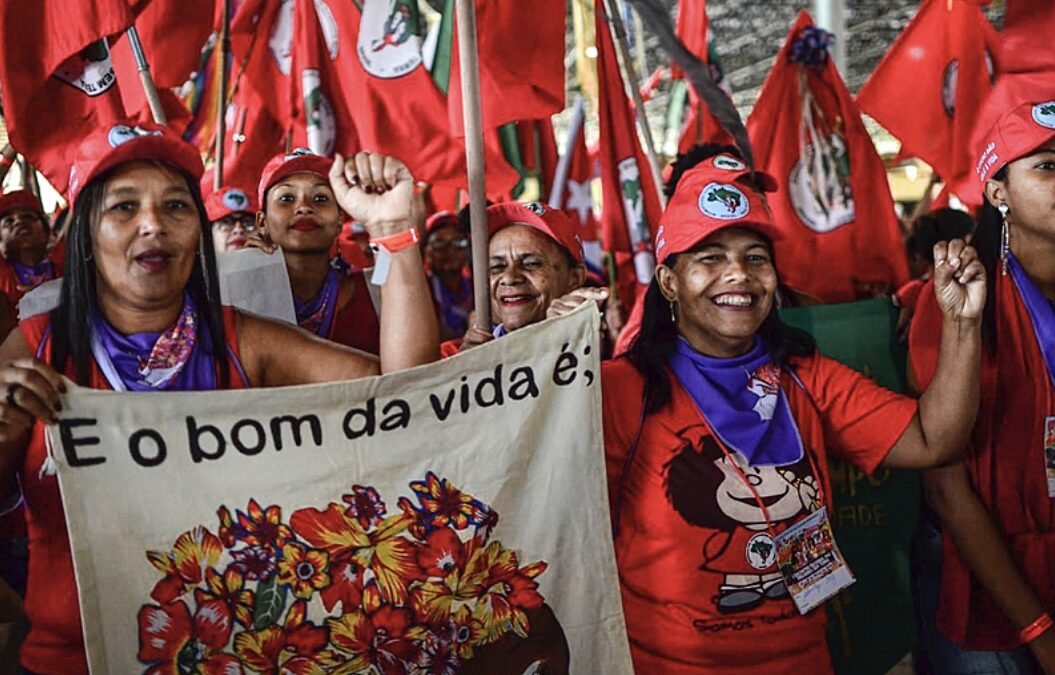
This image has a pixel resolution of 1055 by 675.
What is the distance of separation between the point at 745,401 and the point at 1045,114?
96cm

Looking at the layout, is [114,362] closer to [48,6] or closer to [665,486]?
[665,486]

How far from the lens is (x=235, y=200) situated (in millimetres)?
3568

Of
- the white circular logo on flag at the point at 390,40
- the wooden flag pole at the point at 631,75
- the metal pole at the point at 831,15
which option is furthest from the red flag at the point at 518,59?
the metal pole at the point at 831,15

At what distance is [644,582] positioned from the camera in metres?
2.00

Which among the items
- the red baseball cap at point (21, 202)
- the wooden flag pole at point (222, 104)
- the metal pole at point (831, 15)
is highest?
the metal pole at point (831, 15)

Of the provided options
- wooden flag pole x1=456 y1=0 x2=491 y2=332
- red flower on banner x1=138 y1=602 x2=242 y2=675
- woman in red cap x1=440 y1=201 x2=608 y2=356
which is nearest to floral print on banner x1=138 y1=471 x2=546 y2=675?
red flower on banner x1=138 y1=602 x2=242 y2=675

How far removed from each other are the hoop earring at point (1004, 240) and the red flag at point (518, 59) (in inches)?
57.6

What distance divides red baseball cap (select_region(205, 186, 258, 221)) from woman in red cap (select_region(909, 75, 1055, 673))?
7.75 ft

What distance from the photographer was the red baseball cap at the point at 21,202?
4.18 metres

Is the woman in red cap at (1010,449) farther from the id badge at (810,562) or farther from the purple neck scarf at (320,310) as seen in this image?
the purple neck scarf at (320,310)

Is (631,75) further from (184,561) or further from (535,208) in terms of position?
(184,561)

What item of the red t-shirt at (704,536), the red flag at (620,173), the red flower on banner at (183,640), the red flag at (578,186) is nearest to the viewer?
the red flower on banner at (183,640)

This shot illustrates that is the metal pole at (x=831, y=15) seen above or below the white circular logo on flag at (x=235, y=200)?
above

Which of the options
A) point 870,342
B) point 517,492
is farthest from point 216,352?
point 870,342
